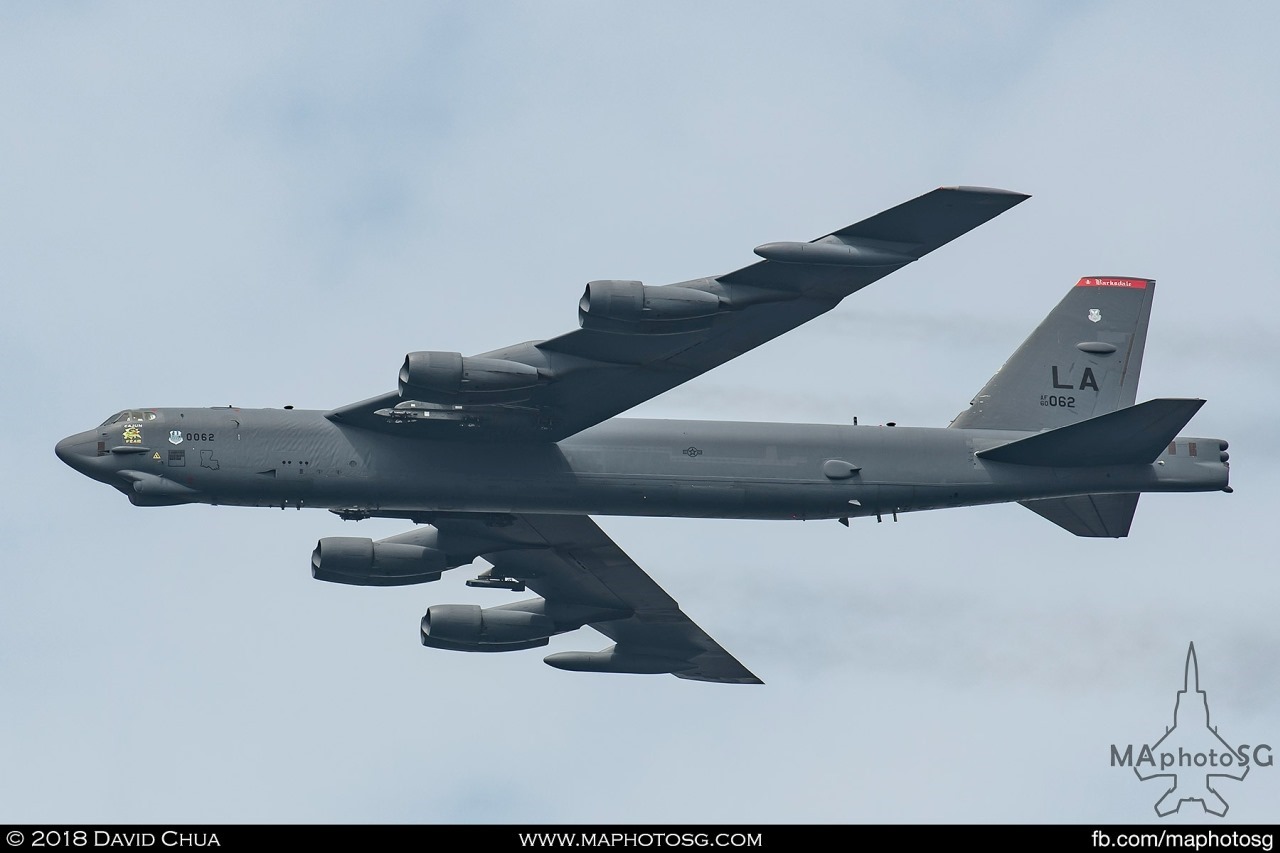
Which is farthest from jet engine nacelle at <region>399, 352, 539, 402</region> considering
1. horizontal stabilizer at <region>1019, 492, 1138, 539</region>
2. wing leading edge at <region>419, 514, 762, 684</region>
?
horizontal stabilizer at <region>1019, 492, 1138, 539</region>

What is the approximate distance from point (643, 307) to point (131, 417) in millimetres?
11789

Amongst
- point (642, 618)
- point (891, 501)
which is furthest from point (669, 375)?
point (642, 618)

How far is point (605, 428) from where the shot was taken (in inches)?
1850

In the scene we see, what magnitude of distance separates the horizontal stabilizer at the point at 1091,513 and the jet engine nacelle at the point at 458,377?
12.9 m

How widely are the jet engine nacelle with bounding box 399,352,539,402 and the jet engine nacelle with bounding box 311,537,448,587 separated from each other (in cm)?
638

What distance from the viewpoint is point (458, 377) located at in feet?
144

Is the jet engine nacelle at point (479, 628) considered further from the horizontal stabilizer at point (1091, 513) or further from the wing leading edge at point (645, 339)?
the horizontal stabilizer at point (1091, 513)

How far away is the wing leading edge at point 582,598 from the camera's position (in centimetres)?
5034

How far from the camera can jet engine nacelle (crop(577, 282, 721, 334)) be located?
4269 centimetres

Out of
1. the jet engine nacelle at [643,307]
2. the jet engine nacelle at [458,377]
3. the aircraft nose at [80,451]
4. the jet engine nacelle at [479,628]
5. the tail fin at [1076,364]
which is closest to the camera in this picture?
the jet engine nacelle at [643,307]

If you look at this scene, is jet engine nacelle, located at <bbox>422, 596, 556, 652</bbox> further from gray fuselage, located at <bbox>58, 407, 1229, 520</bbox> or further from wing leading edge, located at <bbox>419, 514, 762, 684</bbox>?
gray fuselage, located at <bbox>58, 407, 1229, 520</bbox>

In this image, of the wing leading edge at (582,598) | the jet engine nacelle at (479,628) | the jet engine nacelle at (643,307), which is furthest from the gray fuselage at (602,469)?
the jet engine nacelle at (479,628)

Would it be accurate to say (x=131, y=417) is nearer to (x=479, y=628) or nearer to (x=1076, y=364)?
(x=479, y=628)

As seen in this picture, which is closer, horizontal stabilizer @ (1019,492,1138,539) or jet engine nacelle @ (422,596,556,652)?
horizontal stabilizer @ (1019,492,1138,539)
